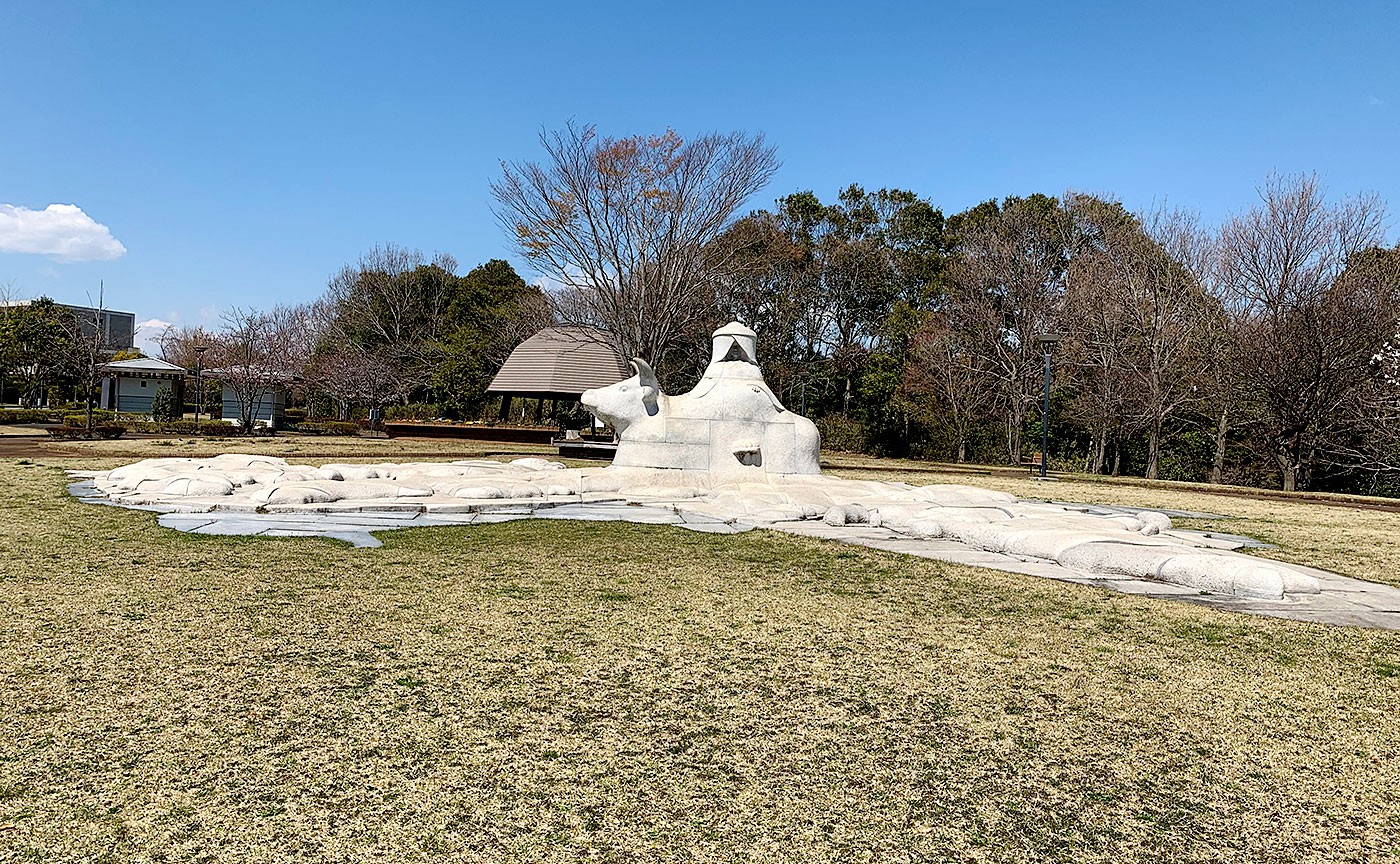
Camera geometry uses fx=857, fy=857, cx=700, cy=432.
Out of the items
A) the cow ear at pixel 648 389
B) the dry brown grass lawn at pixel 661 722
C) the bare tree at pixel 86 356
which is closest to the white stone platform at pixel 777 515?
the dry brown grass lawn at pixel 661 722

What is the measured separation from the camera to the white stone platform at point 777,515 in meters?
6.06

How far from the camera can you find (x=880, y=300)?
34.6 metres

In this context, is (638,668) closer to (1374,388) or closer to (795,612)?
(795,612)

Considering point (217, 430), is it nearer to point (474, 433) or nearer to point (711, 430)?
point (474, 433)

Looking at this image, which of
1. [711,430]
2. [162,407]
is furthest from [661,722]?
[162,407]

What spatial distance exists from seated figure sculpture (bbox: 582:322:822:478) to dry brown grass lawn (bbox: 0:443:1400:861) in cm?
633

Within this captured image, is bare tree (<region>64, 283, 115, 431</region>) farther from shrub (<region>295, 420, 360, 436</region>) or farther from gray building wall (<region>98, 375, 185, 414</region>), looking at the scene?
shrub (<region>295, 420, 360, 436</region>)

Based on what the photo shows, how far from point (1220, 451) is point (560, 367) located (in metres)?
20.6

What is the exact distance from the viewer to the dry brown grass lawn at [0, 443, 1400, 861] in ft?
8.09

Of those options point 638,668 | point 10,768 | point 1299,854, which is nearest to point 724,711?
point 638,668

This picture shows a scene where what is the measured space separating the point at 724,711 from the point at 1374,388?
2197 centimetres

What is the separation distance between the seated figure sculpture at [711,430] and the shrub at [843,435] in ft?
56.3

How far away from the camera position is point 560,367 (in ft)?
101

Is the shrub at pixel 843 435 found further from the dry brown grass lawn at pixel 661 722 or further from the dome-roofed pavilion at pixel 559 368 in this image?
the dry brown grass lawn at pixel 661 722
